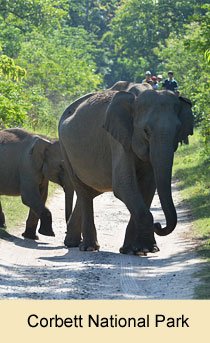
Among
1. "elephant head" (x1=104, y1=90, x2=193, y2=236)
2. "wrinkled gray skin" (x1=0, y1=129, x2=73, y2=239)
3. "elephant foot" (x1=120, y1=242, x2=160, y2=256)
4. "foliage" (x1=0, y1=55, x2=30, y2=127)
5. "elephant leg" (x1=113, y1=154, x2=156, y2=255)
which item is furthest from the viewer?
"foliage" (x1=0, y1=55, x2=30, y2=127)

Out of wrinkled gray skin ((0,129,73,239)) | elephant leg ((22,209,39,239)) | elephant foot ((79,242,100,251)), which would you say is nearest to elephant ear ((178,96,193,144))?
elephant foot ((79,242,100,251))

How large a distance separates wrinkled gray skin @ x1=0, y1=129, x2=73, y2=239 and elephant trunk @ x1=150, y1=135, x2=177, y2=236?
4.25 m

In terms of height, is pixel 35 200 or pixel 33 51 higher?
pixel 35 200

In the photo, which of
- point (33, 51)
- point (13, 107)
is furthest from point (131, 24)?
point (13, 107)

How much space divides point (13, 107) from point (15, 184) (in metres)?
1.34

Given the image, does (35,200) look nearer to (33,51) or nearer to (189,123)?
(189,123)

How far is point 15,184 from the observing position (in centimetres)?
2020

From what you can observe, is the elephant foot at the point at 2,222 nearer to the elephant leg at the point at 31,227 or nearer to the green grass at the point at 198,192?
the elephant leg at the point at 31,227

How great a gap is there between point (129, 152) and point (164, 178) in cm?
119

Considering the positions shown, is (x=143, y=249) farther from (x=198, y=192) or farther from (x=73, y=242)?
(x=198, y=192)

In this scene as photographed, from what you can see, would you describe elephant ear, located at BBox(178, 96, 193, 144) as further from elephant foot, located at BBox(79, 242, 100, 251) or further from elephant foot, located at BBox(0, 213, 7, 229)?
elephant foot, located at BBox(0, 213, 7, 229)

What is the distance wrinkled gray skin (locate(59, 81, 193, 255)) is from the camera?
→ 15.9 m

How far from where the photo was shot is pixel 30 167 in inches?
790

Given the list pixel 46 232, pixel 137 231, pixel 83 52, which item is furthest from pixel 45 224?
pixel 83 52
